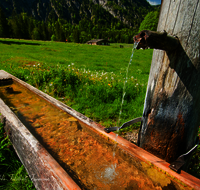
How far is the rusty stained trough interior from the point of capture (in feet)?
4.88

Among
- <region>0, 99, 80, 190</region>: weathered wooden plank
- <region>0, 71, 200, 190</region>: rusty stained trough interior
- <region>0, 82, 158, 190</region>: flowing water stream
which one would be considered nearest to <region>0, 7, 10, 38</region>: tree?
<region>0, 82, 158, 190</region>: flowing water stream

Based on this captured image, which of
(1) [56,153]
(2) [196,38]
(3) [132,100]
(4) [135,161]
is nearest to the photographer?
(2) [196,38]

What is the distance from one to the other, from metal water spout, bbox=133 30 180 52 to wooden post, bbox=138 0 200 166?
17cm

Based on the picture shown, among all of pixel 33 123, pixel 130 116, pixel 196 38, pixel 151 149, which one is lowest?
pixel 33 123

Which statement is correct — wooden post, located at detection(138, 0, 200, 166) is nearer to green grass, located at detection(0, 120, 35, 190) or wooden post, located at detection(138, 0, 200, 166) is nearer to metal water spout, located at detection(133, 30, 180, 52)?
metal water spout, located at detection(133, 30, 180, 52)

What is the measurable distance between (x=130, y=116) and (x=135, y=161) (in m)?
1.50

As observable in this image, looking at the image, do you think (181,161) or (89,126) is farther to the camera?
(89,126)

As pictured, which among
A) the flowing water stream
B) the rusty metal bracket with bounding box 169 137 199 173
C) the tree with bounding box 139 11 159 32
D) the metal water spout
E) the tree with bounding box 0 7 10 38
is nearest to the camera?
the metal water spout

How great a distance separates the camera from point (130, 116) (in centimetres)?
323

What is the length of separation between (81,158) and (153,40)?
1.80 m

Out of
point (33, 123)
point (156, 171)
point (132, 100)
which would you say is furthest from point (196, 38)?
point (33, 123)

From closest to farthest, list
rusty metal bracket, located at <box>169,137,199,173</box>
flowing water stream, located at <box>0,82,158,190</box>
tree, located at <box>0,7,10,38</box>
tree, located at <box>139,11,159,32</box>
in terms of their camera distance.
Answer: rusty metal bracket, located at <box>169,137,199,173</box>, flowing water stream, located at <box>0,82,158,190</box>, tree, located at <box>139,11,159,32</box>, tree, located at <box>0,7,10,38</box>

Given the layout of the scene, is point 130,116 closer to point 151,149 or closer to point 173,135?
point 151,149

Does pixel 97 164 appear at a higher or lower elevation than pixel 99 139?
lower
